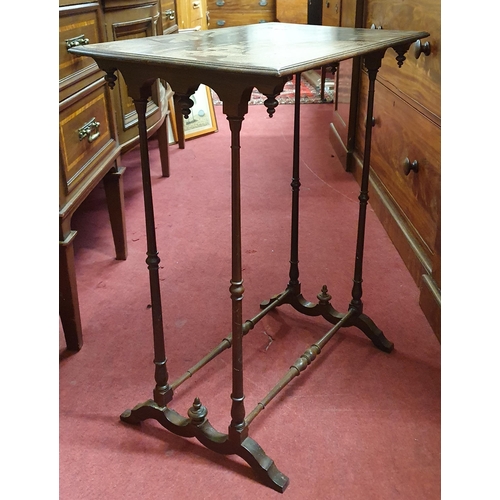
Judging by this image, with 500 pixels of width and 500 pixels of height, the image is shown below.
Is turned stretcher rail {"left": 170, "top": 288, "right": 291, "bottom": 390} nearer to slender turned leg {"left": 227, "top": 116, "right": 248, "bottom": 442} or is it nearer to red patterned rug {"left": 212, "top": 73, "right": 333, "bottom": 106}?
slender turned leg {"left": 227, "top": 116, "right": 248, "bottom": 442}

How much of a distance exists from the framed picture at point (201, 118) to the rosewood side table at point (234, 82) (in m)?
2.01

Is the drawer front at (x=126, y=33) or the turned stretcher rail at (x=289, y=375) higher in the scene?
the drawer front at (x=126, y=33)

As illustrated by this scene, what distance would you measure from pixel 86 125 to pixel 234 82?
2.45 ft

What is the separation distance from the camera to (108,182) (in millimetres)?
1819

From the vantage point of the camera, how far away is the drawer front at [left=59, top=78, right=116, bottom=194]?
134 cm

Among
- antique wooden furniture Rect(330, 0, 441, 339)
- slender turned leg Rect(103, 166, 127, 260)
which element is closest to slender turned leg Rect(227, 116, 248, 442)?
antique wooden furniture Rect(330, 0, 441, 339)

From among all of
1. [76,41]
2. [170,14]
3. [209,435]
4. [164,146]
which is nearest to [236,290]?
[209,435]

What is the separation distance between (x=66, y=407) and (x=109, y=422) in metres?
0.12

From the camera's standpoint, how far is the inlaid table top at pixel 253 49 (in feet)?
2.72

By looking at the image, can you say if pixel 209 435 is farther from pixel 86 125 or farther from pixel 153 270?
pixel 86 125

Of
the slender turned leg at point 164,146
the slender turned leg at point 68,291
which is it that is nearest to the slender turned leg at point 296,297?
the slender turned leg at point 68,291

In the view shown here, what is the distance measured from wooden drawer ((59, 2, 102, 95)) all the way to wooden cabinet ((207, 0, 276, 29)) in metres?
3.88

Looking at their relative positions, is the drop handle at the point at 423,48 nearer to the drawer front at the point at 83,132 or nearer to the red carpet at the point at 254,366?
the red carpet at the point at 254,366

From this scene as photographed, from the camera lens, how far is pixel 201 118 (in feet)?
11.2
